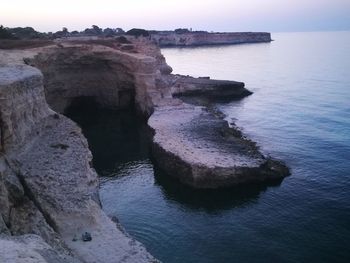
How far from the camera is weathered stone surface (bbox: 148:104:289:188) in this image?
31.2 metres

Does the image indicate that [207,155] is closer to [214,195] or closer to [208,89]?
[214,195]

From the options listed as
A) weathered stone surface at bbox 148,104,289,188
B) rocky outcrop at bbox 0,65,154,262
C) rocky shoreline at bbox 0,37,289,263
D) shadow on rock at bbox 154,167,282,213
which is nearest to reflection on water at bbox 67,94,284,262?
shadow on rock at bbox 154,167,282,213

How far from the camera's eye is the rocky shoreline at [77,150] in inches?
785

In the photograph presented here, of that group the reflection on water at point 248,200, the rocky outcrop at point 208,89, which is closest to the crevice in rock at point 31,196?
the reflection on water at point 248,200

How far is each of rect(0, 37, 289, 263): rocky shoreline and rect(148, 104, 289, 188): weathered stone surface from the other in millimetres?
78

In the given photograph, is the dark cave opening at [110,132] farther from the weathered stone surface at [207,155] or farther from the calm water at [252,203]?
the weathered stone surface at [207,155]

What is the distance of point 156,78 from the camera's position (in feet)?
172

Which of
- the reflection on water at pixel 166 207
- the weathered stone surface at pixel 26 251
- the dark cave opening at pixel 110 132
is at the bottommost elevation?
the reflection on water at pixel 166 207

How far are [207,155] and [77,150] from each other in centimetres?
1020

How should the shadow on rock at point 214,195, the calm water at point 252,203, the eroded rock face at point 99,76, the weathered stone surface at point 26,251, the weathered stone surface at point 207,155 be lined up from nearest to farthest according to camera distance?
the weathered stone surface at point 26,251 → the calm water at point 252,203 → the shadow on rock at point 214,195 → the weathered stone surface at point 207,155 → the eroded rock face at point 99,76

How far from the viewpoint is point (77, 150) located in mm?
29516

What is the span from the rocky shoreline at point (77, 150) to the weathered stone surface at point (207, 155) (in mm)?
78

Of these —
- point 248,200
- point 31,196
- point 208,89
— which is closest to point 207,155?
point 248,200

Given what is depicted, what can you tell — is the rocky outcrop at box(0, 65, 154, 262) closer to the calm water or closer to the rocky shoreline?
the rocky shoreline
